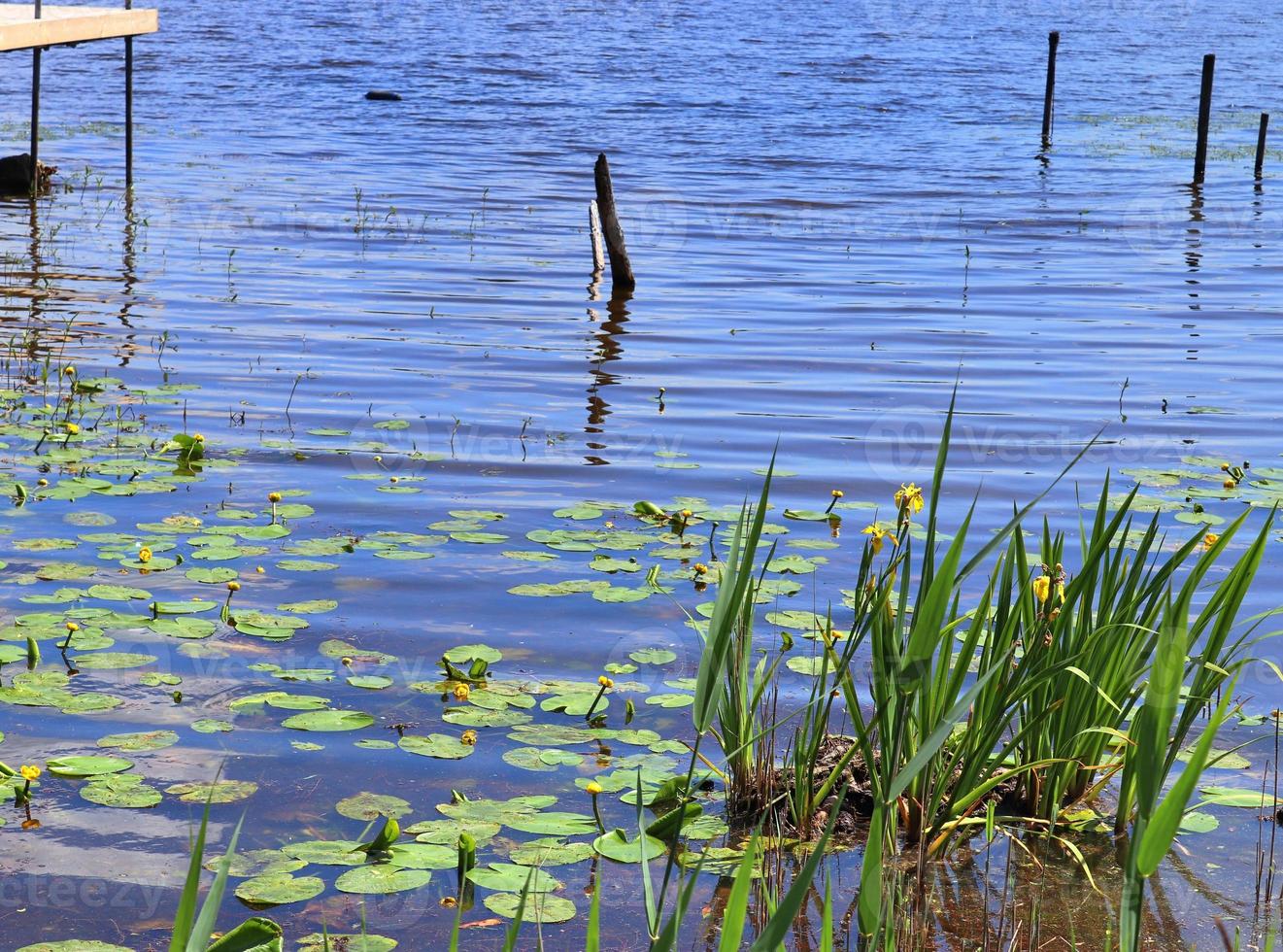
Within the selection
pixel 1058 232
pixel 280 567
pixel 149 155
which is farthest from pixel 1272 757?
pixel 149 155

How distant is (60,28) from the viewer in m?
13.2

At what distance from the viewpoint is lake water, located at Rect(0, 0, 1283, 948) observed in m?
3.65

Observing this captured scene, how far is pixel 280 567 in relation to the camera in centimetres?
508

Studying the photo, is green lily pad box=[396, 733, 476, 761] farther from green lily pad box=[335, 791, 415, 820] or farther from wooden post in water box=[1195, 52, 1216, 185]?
wooden post in water box=[1195, 52, 1216, 185]

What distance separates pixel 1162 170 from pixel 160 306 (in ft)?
53.7

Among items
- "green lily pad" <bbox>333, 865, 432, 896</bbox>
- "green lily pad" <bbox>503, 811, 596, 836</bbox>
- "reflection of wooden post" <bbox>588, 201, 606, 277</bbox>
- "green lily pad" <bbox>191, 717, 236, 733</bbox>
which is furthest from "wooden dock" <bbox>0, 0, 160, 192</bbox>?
"green lily pad" <bbox>333, 865, 432, 896</bbox>

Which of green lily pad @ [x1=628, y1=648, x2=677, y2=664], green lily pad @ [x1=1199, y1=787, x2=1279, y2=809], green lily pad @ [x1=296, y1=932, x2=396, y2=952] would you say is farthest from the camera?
green lily pad @ [x1=628, y1=648, x2=677, y2=664]

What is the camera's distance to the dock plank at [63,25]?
40.0 feet

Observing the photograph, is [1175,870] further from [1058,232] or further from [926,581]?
[1058,232]

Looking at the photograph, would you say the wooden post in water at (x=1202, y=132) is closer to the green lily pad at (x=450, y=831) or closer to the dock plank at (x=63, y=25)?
the dock plank at (x=63, y=25)

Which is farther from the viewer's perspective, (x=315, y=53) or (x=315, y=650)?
(x=315, y=53)

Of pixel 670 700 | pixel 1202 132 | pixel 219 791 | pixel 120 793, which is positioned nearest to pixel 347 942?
pixel 219 791

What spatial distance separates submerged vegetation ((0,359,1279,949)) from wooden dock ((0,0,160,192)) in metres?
8.07

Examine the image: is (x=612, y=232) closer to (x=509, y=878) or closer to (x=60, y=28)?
(x=60, y=28)
